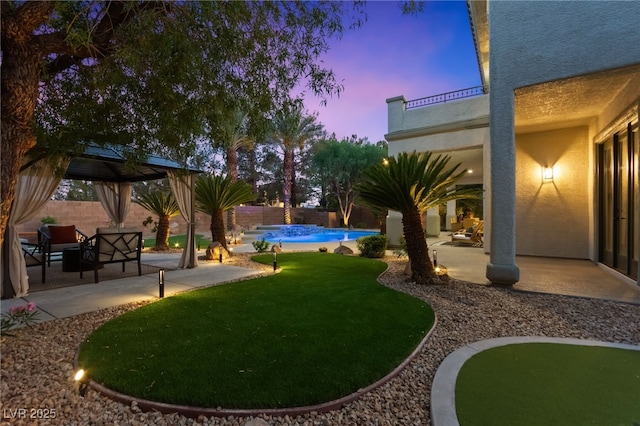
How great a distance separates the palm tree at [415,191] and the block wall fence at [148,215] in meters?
5.96

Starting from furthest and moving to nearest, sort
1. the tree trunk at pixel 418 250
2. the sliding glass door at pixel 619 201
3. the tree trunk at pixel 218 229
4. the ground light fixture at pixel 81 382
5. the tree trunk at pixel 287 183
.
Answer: the tree trunk at pixel 287 183, the tree trunk at pixel 218 229, the tree trunk at pixel 418 250, the sliding glass door at pixel 619 201, the ground light fixture at pixel 81 382

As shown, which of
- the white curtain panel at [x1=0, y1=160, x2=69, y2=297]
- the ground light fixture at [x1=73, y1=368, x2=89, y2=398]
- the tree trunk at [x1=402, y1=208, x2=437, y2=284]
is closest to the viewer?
the ground light fixture at [x1=73, y1=368, x2=89, y2=398]

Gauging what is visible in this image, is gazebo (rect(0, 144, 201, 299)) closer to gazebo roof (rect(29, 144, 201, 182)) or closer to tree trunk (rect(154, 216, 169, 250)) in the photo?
gazebo roof (rect(29, 144, 201, 182))

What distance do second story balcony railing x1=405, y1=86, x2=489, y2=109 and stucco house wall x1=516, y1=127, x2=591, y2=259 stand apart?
2.84 meters

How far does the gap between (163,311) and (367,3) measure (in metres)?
5.44

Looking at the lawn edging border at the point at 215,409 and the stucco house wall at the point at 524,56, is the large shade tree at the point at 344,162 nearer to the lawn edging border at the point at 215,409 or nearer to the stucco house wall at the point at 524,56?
the stucco house wall at the point at 524,56

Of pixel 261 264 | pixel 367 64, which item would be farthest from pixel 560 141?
pixel 261 264

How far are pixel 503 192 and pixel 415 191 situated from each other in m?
1.59

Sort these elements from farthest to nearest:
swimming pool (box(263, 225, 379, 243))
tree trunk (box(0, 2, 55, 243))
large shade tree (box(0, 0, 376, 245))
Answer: swimming pool (box(263, 225, 379, 243)), large shade tree (box(0, 0, 376, 245)), tree trunk (box(0, 2, 55, 243))

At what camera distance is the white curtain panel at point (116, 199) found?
1030 cm

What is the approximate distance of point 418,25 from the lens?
16.0ft

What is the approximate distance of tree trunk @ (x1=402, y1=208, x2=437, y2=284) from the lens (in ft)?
20.0

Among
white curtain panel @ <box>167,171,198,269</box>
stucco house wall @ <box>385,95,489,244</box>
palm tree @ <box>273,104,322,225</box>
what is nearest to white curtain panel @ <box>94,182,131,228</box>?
white curtain panel @ <box>167,171,198,269</box>

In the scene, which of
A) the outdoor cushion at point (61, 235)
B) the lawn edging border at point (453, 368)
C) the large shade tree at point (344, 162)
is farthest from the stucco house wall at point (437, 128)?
the large shade tree at point (344, 162)
